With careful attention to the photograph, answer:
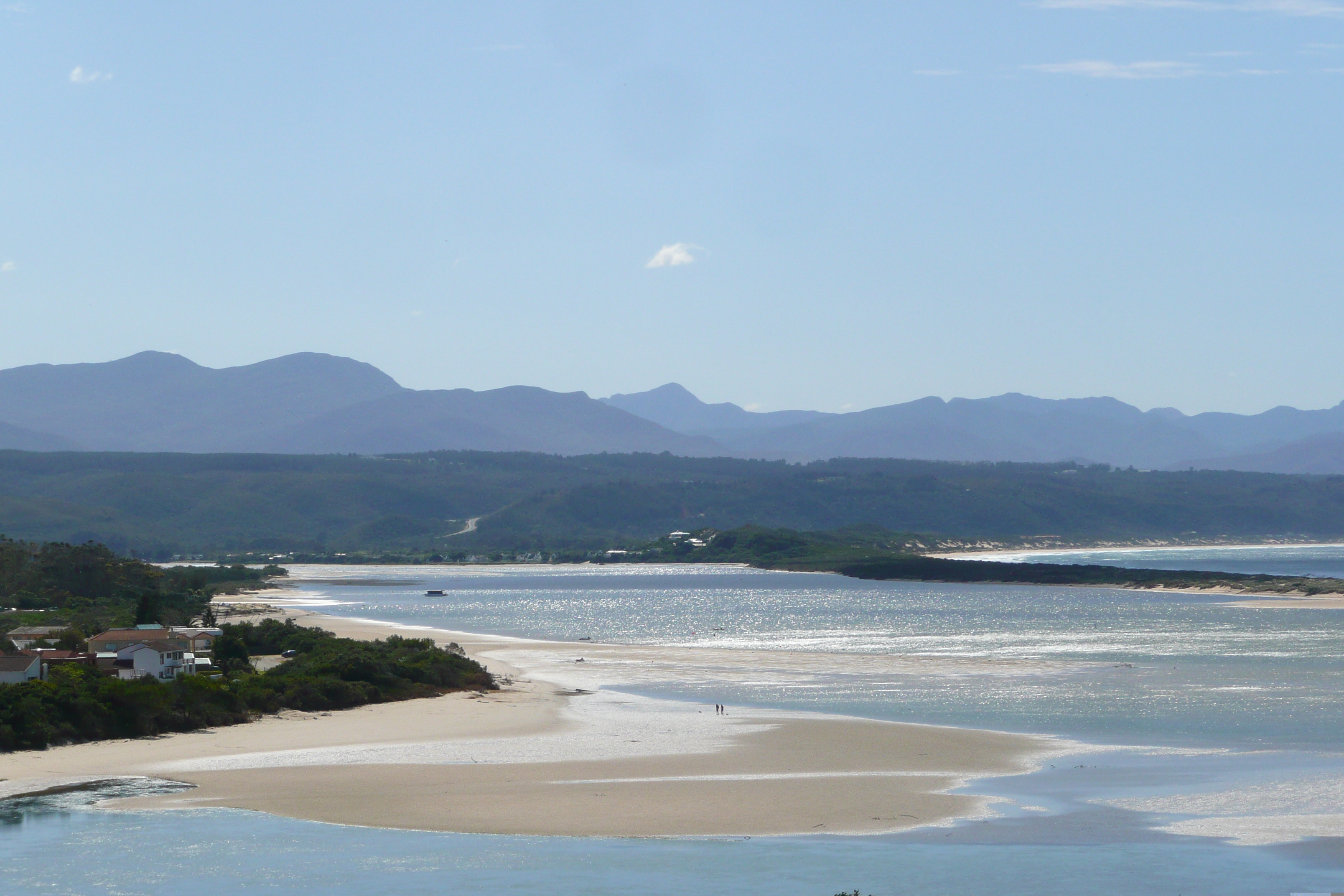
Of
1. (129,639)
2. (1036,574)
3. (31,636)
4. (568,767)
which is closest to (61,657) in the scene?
(129,639)

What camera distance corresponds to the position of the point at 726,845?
2941 centimetres

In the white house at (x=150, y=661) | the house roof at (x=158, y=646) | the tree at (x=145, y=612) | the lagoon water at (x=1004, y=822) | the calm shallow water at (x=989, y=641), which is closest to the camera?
the lagoon water at (x=1004, y=822)

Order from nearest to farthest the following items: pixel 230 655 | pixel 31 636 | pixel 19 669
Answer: pixel 19 669 < pixel 230 655 < pixel 31 636

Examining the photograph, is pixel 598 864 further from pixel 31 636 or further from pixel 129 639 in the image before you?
pixel 31 636

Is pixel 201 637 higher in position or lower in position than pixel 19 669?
lower

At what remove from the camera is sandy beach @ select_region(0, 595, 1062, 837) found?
32406 mm

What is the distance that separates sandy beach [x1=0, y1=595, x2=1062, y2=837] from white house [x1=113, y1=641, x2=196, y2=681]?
208 inches

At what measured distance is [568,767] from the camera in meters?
38.5

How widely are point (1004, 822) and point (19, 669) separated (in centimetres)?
3203

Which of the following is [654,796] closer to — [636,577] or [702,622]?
[702,622]

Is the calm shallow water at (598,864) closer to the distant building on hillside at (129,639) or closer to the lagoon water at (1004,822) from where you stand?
the lagoon water at (1004,822)

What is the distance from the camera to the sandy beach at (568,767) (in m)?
32.4

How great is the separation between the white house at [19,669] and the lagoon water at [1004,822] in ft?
41.7

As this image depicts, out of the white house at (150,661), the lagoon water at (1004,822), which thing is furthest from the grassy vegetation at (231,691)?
the lagoon water at (1004,822)
